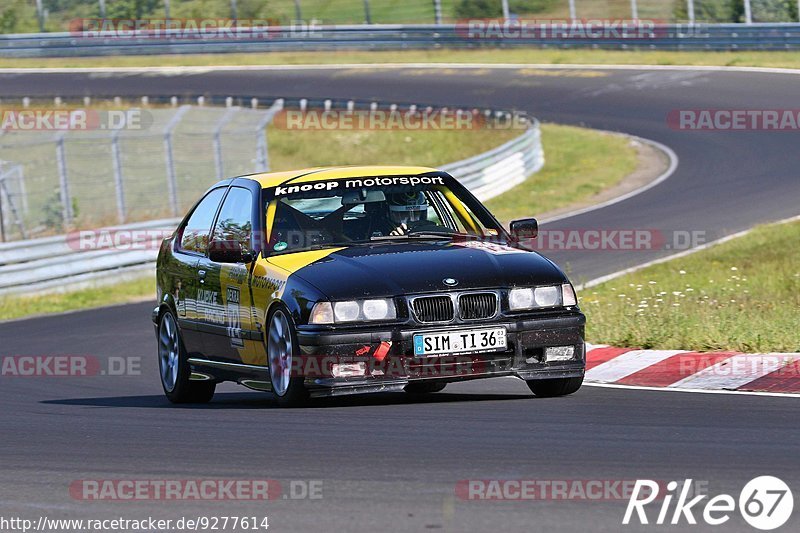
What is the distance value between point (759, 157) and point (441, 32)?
871 inches

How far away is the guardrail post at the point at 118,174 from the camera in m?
23.1

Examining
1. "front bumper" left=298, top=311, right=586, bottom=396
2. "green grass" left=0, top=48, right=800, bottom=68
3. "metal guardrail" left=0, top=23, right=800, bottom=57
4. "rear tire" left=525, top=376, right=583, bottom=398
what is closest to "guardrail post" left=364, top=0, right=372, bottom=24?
"metal guardrail" left=0, top=23, right=800, bottom=57

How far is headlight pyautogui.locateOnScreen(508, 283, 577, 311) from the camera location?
332 inches

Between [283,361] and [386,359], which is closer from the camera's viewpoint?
[386,359]

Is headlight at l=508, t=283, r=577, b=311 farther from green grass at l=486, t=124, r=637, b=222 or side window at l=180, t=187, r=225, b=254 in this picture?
green grass at l=486, t=124, r=637, b=222

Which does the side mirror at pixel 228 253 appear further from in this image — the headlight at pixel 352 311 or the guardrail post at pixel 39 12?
the guardrail post at pixel 39 12

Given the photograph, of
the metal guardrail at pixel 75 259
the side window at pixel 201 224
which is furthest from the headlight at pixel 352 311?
the metal guardrail at pixel 75 259

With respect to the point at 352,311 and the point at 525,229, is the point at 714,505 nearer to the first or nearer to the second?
the point at 352,311

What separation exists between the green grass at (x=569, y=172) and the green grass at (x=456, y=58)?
751cm

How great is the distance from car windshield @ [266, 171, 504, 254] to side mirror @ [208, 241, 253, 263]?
0.18m

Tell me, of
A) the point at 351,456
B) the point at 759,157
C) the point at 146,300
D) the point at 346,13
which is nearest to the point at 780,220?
the point at 759,157

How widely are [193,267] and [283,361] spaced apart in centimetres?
180

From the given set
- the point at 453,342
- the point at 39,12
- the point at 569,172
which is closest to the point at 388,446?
the point at 453,342

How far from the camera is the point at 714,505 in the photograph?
5383mm
